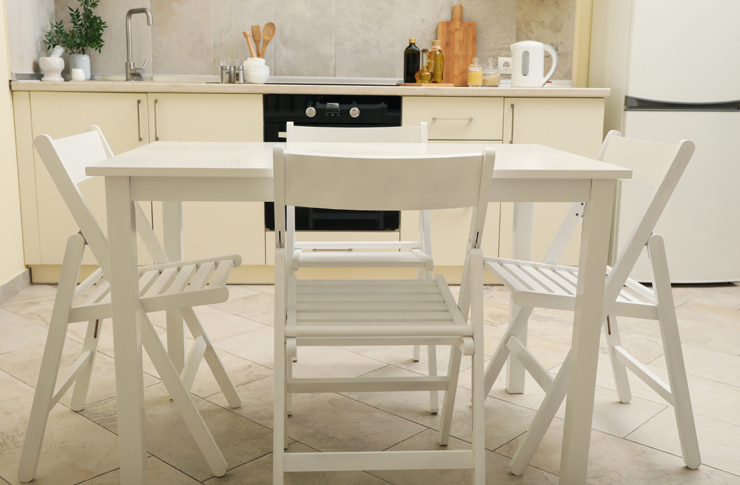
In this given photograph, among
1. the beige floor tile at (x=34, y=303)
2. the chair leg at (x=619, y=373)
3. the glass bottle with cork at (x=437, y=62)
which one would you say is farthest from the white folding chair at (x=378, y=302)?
the glass bottle with cork at (x=437, y=62)

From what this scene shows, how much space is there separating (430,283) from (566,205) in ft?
6.17

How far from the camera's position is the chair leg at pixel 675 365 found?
1.83 m

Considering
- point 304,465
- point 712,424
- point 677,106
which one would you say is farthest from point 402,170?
point 677,106

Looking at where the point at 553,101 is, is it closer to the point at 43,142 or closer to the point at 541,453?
the point at 541,453

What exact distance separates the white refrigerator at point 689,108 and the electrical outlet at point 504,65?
55cm

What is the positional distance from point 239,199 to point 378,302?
1.29 ft

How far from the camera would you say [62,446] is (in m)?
1.94

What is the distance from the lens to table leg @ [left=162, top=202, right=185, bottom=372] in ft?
7.05

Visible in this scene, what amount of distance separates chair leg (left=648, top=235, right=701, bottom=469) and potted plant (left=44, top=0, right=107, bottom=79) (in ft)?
9.84

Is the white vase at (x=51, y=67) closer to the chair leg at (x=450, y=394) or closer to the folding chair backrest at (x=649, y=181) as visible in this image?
the chair leg at (x=450, y=394)

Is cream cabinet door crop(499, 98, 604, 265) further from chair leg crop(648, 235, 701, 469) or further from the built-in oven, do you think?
chair leg crop(648, 235, 701, 469)

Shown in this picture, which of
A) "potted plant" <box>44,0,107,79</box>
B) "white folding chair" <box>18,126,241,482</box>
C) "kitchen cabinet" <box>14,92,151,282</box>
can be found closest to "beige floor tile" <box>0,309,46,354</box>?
→ "kitchen cabinet" <box>14,92,151,282</box>

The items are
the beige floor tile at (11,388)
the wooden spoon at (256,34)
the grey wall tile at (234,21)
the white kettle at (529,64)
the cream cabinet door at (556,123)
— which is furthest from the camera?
the grey wall tile at (234,21)

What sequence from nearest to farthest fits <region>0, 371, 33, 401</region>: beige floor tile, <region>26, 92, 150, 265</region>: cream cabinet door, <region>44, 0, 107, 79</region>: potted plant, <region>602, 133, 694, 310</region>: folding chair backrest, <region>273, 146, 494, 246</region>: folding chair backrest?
<region>273, 146, 494, 246</region>: folding chair backrest, <region>602, 133, 694, 310</region>: folding chair backrest, <region>0, 371, 33, 401</region>: beige floor tile, <region>26, 92, 150, 265</region>: cream cabinet door, <region>44, 0, 107, 79</region>: potted plant
